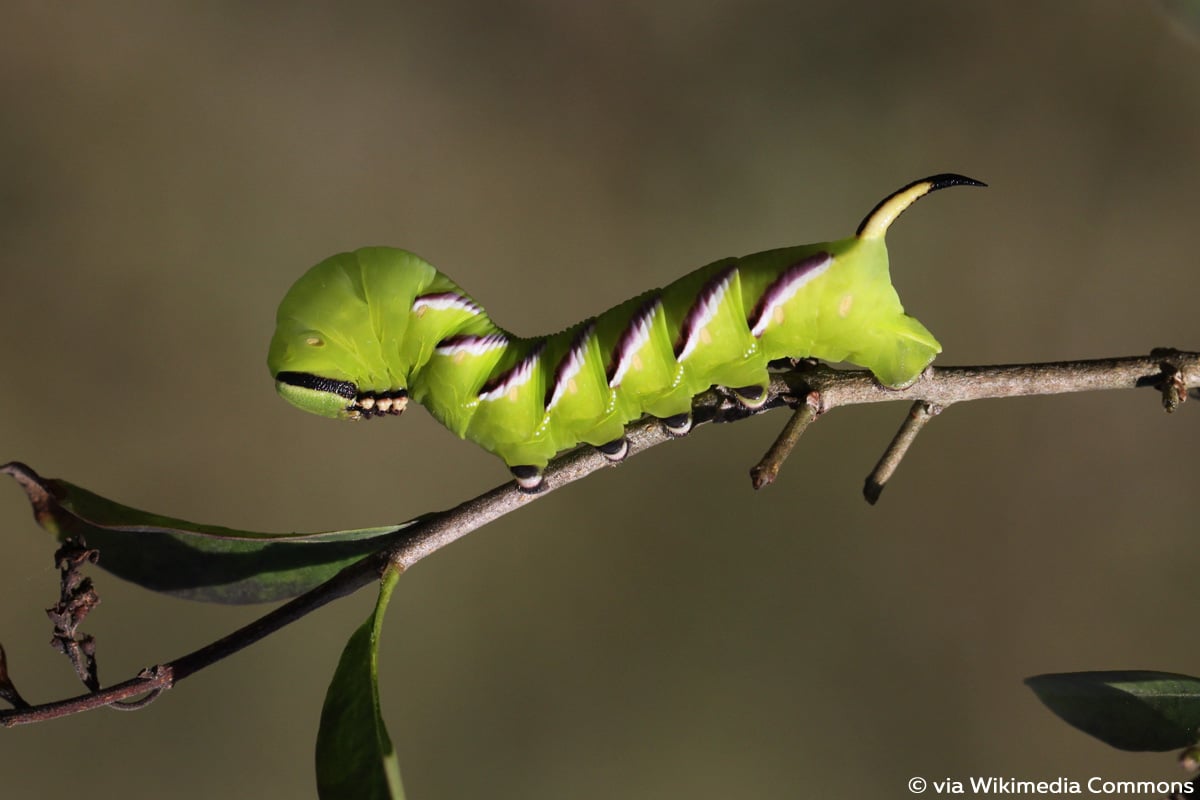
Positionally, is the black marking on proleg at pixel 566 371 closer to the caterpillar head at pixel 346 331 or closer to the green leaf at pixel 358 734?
the caterpillar head at pixel 346 331

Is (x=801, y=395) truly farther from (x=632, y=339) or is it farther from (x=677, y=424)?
(x=632, y=339)

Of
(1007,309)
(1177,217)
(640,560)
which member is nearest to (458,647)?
(640,560)

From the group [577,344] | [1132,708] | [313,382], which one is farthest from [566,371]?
[1132,708]

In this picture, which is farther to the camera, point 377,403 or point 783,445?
point 377,403

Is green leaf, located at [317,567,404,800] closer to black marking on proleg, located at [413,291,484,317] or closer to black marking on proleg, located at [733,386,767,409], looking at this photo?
black marking on proleg, located at [413,291,484,317]

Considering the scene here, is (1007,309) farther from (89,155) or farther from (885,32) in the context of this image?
(89,155)

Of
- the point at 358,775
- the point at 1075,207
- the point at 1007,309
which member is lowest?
the point at 358,775

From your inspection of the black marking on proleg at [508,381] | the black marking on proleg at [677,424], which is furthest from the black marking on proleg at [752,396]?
the black marking on proleg at [508,381]
